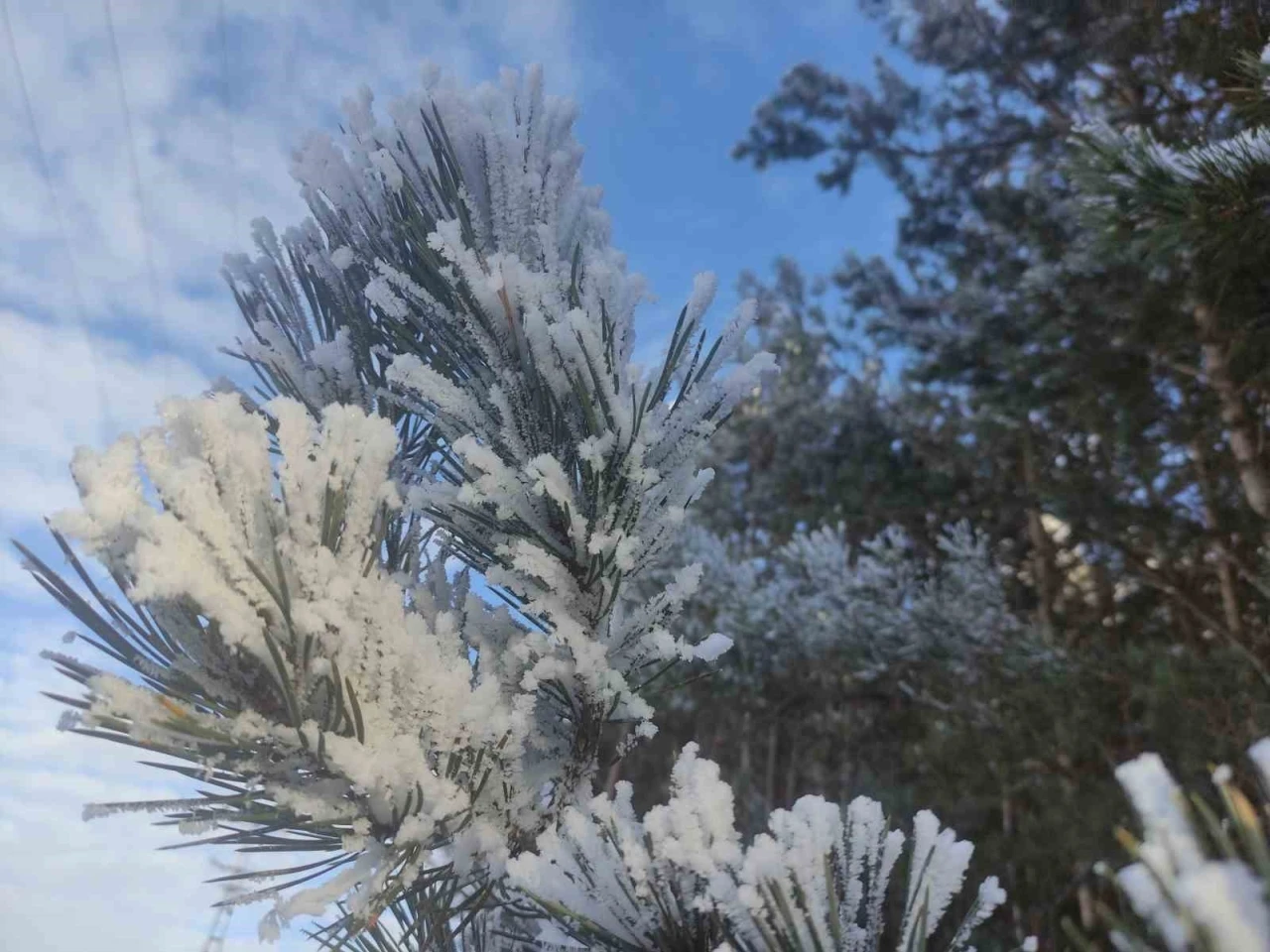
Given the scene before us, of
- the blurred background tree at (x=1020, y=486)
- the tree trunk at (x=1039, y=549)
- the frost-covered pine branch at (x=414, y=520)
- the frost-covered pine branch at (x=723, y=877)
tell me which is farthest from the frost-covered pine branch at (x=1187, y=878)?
the tree trunk at (x=1039, y=549)

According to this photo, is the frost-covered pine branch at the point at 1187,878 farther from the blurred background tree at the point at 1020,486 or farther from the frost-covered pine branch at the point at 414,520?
the blurred background tree at the point at 1020,486

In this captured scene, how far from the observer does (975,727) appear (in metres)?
9.42

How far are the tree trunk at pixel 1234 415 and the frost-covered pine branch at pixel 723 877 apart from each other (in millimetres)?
7617

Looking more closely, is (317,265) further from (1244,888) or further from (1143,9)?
(1143,9)

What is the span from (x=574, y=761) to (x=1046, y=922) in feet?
29.1

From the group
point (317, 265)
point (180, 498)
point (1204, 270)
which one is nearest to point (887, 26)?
point (1204, 270)

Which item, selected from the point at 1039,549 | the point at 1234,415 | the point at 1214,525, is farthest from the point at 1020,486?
the point at 1234,415

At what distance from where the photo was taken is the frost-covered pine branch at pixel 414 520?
2.95 feet

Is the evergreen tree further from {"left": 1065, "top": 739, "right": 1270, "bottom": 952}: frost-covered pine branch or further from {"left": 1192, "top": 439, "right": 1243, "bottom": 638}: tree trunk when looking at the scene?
{"left": 1065, "top": 739, "right": 1270, "bottom": 952}: frost-covered pine branch

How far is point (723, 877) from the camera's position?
34.5 inches

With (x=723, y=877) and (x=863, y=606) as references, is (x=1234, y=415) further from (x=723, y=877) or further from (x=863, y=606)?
(x=723, y=877)

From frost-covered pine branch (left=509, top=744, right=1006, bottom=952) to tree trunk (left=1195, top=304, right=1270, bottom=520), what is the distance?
25.0ft

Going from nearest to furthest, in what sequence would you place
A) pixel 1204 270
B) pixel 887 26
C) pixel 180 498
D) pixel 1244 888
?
pixel 1244 888 → pixel 180 498 → pixel 1204 270 → pixel 887 26

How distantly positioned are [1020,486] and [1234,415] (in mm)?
4622
